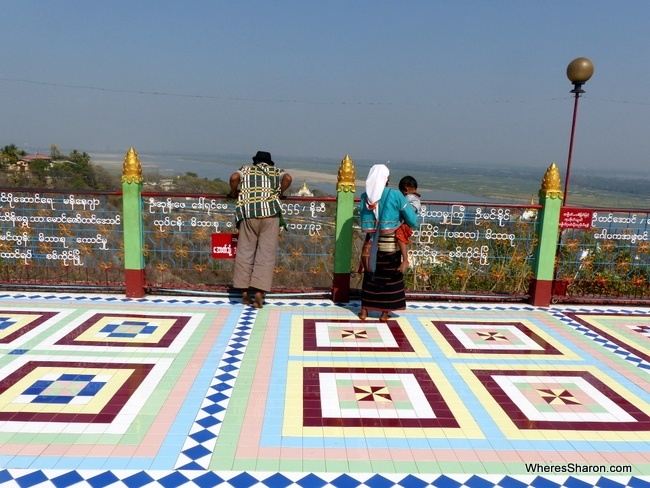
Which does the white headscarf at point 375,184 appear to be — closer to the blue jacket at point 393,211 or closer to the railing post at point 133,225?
the blue jacket at point 393,211

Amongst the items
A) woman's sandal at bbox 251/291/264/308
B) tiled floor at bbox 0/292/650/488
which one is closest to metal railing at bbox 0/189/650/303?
woman's sandal at bbox 251/291/264/308

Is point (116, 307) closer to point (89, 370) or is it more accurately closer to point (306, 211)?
point (89, 370)

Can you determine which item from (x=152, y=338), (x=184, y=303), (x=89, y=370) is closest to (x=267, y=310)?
(x=184, y=303)

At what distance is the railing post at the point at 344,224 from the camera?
5824 mm

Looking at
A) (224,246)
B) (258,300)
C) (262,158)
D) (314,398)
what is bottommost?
(314,398)

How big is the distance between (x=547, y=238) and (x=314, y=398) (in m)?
3.70

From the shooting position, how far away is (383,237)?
511cm

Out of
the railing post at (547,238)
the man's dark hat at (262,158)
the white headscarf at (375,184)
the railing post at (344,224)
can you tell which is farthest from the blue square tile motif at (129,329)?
the railing post at (547,238)

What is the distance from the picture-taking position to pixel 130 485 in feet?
8.59

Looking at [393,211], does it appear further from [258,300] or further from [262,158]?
[258,300]

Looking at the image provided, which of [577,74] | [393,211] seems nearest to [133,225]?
[393,211]

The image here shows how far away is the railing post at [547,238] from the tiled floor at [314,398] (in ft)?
2.01

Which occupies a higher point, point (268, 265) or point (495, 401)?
point (268, 265)

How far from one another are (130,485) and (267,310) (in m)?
3.12
